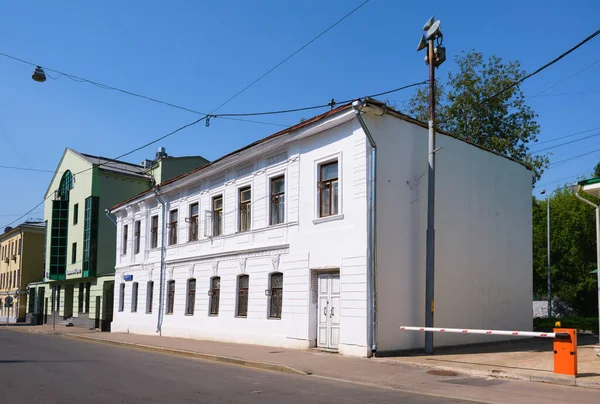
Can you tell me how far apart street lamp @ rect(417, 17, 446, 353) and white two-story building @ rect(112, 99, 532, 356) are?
777 millimetres

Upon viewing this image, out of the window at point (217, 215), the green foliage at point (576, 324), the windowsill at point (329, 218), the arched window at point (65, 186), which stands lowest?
the green foliage at point (576, 324)

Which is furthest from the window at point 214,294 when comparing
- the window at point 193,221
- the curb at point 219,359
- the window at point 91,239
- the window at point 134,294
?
the window at point 91,239

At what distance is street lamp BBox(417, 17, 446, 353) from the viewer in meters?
16.1

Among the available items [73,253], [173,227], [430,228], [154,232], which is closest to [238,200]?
[173,227]

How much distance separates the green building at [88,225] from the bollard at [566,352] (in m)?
30.0

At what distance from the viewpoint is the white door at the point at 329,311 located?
17.3 m

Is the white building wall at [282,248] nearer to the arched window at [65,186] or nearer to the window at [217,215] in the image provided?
the window at [217,215]

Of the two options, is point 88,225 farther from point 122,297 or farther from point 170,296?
point 170,296

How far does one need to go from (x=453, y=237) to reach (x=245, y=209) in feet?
26.4

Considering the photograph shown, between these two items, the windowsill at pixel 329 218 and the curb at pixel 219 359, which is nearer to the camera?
the curb at pixel 219 359

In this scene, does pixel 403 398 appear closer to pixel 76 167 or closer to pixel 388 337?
pixel 388 337

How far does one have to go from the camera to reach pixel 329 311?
17.6 m

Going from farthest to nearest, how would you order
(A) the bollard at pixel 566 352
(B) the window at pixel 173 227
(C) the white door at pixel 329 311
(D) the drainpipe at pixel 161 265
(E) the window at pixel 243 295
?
(D) the drainpipe at pixel 161 265
(B) the window at pixel 173 227
(E) the window at pixel 243 295
(C) the white door at pixel 329 311
(A) the bollard at pixel 566 352

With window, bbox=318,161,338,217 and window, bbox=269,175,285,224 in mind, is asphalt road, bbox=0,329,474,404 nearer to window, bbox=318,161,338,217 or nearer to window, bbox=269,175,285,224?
window, bbox=318,161,338,217
